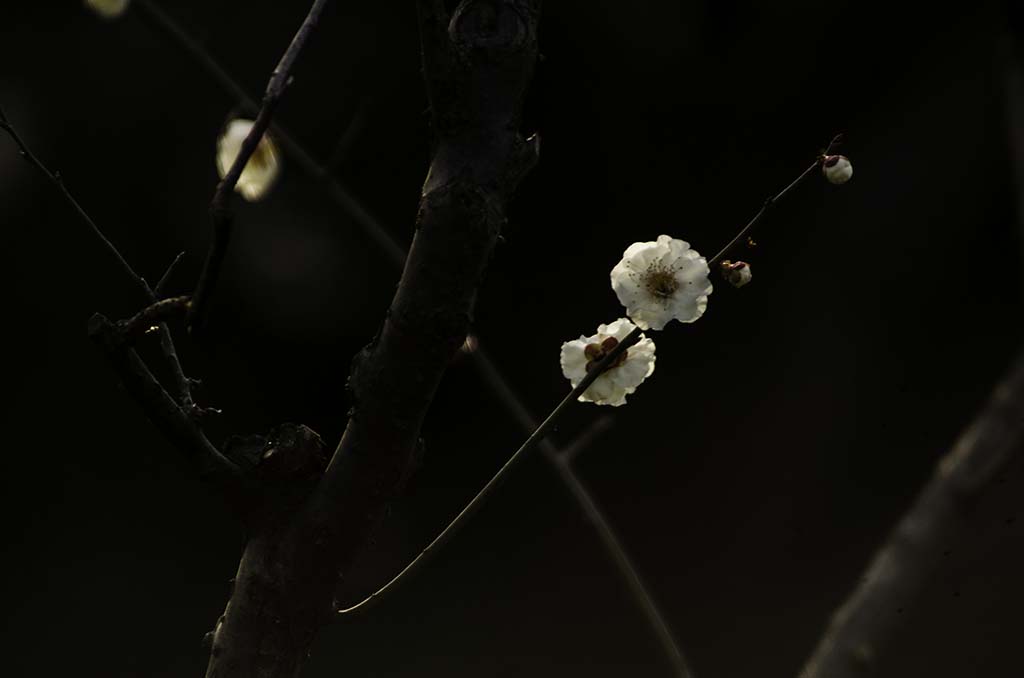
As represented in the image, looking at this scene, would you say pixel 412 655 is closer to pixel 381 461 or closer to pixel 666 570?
pixel 666 570

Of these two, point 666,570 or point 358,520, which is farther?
point 666,570

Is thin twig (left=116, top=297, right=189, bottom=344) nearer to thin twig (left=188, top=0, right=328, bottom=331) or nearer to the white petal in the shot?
thin twig (left=188, top=0, right=328, bottom=331)

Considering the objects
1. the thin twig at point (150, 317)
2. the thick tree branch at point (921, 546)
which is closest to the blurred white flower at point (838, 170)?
the thick tree branch at point (921, 546)

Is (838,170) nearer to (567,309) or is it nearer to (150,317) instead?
(150,317)

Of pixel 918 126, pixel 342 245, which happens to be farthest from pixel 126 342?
pixel 918 126

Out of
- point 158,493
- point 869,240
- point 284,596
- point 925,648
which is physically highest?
point 158,493

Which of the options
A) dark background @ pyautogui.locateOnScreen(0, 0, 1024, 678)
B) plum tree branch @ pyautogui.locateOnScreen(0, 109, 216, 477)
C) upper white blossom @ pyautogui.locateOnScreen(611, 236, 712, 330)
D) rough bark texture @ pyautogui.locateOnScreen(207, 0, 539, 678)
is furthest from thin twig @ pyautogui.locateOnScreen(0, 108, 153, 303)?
dark background @ pyautogui.locateOnScreen(0, 0, 1024, 678)
